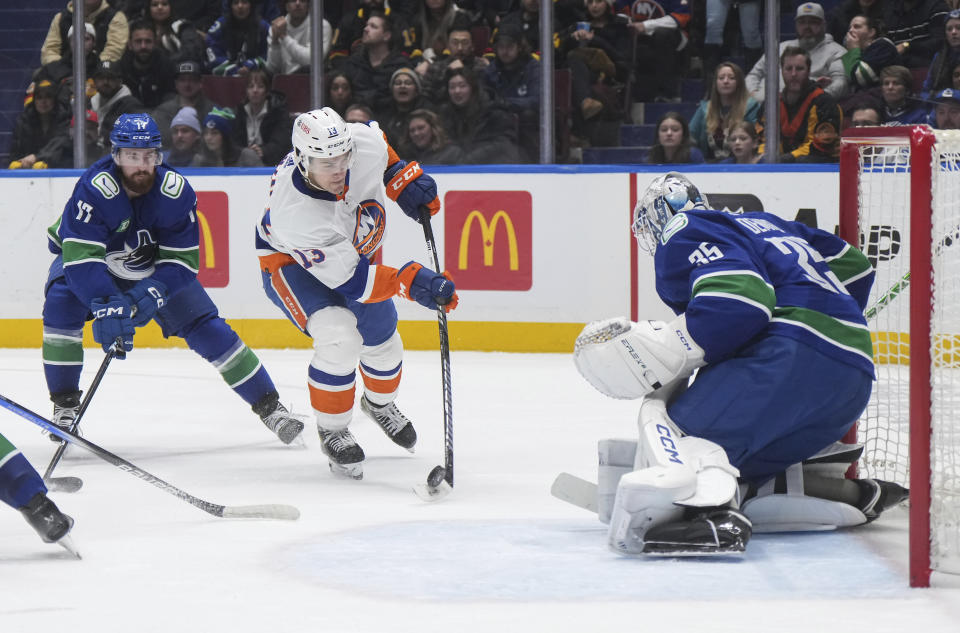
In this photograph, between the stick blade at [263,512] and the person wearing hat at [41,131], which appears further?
the person wearing hat at [41,131]

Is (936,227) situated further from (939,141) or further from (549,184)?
(549,184)

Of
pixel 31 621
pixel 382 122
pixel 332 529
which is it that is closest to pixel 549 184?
pixel 382 122

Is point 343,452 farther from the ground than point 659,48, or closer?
closer

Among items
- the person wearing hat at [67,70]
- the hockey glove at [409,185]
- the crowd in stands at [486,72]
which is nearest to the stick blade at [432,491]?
the hockey glove at [409,185]

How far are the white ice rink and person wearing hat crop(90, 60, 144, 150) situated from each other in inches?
97.2

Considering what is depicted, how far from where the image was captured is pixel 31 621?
2.50 metres

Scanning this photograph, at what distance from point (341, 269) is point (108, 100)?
11.2 ft

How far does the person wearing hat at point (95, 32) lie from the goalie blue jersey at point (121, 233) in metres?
2.63

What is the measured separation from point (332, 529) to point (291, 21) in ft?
13.0

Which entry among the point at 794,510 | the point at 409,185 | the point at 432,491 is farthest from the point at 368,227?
the point at 794,510

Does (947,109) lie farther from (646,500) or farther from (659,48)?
(646,500)

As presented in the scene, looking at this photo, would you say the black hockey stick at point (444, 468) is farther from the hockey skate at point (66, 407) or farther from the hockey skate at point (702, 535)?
the hockey skate at point (66, 407)

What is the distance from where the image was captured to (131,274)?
4254 millimetres

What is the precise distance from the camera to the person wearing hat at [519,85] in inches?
251
